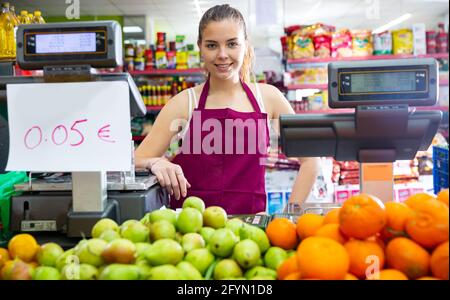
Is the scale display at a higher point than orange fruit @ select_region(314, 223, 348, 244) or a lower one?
higher

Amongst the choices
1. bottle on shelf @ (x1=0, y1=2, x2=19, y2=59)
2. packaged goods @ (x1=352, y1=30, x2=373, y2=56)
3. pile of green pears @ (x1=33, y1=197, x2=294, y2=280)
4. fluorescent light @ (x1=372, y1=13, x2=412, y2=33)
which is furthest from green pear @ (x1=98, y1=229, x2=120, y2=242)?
fluorescent light @ (x1=372, y1=13, x2=412, y2=33)

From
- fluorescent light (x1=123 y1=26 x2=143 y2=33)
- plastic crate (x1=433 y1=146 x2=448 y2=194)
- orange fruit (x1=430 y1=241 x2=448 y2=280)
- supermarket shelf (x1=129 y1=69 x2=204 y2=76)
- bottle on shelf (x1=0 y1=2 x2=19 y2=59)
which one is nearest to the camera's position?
orange fruit (x1=430 y1=241 x2=448 y2=280)

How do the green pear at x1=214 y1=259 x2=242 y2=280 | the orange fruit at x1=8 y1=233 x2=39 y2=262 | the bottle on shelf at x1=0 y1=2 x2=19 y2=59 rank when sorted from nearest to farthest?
the green pear at x1=214 y1=259 x2=242 y2=280, the orange fruit at x1=8 y1=233 x2=39 y2=262, the bottle on shelf at x1=0 y1=2 x2=19 y2=59

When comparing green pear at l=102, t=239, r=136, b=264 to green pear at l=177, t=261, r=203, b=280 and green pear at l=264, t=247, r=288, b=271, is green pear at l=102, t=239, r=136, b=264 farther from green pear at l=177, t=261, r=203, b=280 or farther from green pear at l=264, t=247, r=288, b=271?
green pear at l=264, t=247, r=288, b=271

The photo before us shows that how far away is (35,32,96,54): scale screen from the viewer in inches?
44.9

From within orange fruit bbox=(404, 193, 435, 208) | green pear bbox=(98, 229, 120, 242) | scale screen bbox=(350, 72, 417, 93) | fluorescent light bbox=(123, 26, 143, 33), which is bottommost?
green pear bbox=(98, 229, 120, 242)

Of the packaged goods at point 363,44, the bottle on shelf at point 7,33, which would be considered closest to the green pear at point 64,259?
the bottle on shelf at point 7,33

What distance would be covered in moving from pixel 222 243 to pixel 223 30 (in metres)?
1.15

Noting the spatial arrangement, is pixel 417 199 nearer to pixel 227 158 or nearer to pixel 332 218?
pixel 332 218

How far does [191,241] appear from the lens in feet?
3.34

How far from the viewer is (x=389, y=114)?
1.14 meters

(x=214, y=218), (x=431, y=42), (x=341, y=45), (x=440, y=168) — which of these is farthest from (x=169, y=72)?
(x=214, y=218)

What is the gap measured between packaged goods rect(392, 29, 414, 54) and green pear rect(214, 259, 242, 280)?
4.98 metres

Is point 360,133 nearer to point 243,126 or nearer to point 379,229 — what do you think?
point 379,229
